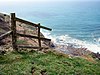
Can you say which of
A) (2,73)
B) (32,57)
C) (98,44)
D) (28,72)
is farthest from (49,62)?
(98,44)

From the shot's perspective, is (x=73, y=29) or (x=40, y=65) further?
(x=73, y=29)

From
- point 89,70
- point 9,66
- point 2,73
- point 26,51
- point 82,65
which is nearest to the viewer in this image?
point 2,73

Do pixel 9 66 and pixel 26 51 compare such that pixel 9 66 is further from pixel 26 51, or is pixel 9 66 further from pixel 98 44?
pixel 98 44

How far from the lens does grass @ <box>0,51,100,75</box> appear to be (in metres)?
11.4

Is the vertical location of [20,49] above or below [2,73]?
above

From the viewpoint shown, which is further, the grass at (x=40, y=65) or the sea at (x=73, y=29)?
the sea at (x=73, y=29)

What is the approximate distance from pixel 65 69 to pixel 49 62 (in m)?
1.15

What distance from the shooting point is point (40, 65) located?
1219 centimetres

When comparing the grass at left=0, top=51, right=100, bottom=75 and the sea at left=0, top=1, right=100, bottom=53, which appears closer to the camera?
the grass at left=0, top=51, right=100, bottom=75

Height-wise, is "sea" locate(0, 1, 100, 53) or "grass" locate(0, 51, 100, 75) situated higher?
"sea" locate(0, 1, 100, 53)

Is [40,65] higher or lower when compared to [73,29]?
lower

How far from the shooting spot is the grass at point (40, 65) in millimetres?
11406

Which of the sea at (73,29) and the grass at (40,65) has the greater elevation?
the sea at (73,29)

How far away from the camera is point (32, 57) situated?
1320cm
